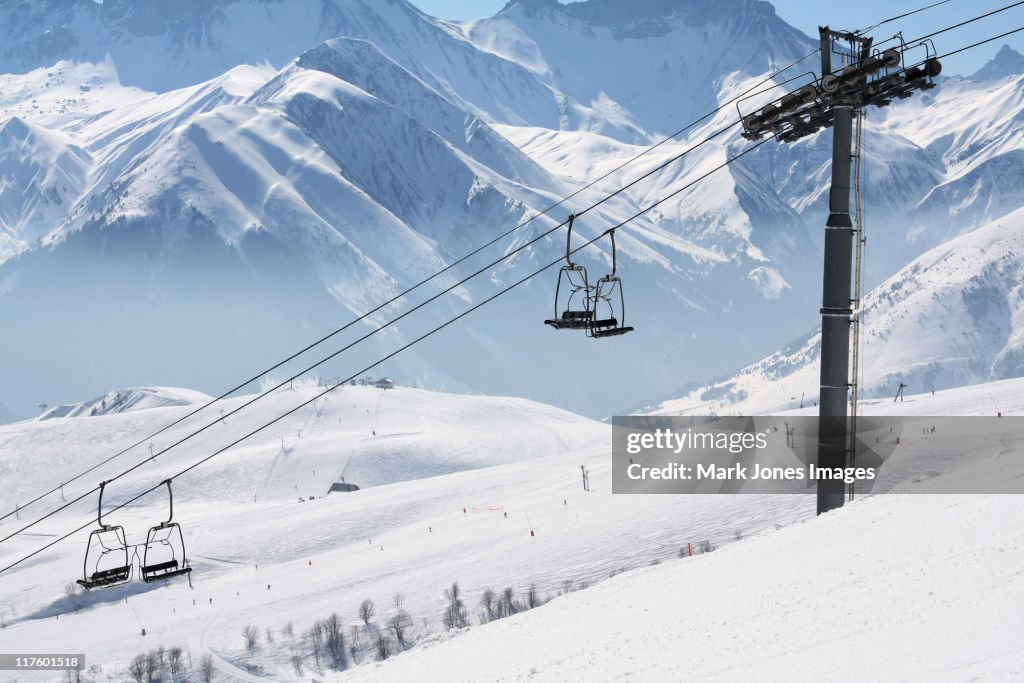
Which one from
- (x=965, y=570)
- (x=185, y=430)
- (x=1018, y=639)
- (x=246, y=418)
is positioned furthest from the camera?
(x=246, y=418)

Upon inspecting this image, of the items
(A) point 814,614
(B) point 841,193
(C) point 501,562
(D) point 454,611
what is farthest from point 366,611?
(A) point 814,614

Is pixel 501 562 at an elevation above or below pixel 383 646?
above

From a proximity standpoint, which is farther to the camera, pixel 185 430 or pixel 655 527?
pixel 185 430

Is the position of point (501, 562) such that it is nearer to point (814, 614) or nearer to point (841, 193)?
point (841, 193)

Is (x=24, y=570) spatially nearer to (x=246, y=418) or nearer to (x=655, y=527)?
(x=655, y=527)

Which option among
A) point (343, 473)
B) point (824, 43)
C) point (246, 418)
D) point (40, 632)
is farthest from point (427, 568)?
point (246, 418)

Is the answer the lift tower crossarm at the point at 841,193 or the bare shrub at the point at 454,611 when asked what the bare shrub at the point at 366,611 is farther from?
the lift tower crossarm at the point at 841,193

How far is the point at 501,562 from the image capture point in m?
74.2

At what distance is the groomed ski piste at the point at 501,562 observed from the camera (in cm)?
1669

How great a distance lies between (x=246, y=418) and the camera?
192875 mm

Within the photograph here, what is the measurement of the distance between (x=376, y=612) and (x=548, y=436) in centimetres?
11899

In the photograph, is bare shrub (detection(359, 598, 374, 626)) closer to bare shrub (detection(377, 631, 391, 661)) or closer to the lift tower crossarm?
bare shrub (detection(377, 631, 391, 661))

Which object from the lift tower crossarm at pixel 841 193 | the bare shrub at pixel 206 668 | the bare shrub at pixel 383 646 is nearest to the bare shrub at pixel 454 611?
the bare shrub at pixel 383 646

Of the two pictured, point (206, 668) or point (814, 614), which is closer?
point (814, 614)
